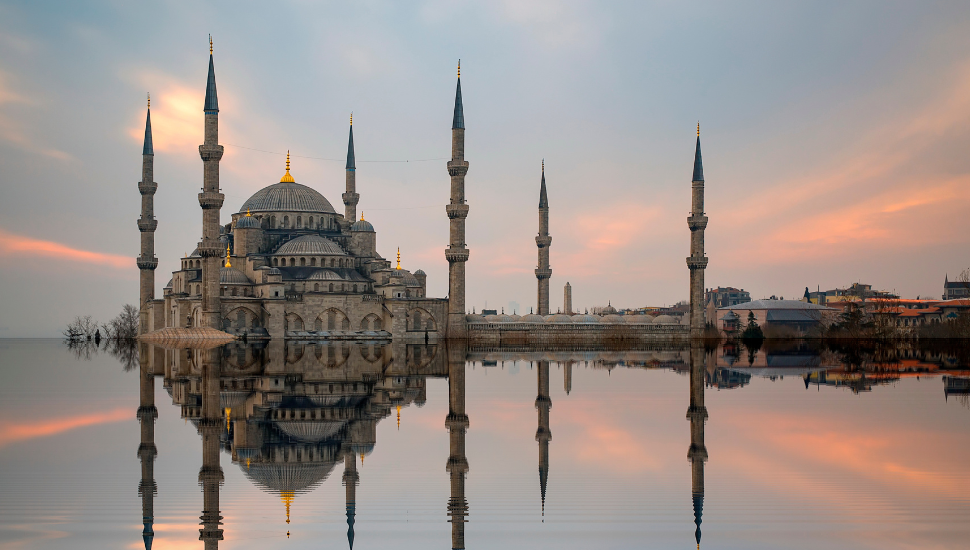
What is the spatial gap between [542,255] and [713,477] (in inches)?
1926

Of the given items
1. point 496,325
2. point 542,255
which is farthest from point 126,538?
point 542,255

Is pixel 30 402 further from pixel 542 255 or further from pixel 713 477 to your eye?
pixel 542 255

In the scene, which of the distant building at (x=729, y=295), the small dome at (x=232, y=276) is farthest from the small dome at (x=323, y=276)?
the distant building at (x=729, y=295)

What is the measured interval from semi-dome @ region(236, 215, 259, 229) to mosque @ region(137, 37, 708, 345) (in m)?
0.10

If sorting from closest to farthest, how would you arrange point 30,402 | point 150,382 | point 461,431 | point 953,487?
point 953,487, point 461,431, point 30,402, point 150,382

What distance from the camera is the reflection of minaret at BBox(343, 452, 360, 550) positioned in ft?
25.0

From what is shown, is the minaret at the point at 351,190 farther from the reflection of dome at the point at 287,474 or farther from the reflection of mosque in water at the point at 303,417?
the reflection of dome at the point at 287,474

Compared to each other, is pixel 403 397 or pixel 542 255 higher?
pixel 542 255

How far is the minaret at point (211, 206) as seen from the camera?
46719 mm

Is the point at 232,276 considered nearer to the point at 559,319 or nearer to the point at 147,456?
the point at 559,319

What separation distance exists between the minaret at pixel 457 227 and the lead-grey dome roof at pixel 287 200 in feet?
41.6

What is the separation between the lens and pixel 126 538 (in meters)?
7.26

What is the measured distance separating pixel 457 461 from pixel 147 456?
3849 mm

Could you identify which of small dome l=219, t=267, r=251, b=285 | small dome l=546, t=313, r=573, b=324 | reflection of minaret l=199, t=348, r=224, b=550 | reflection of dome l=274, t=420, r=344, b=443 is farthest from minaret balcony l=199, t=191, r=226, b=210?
reflection of dome l=274, t=420, r=344, b=443
